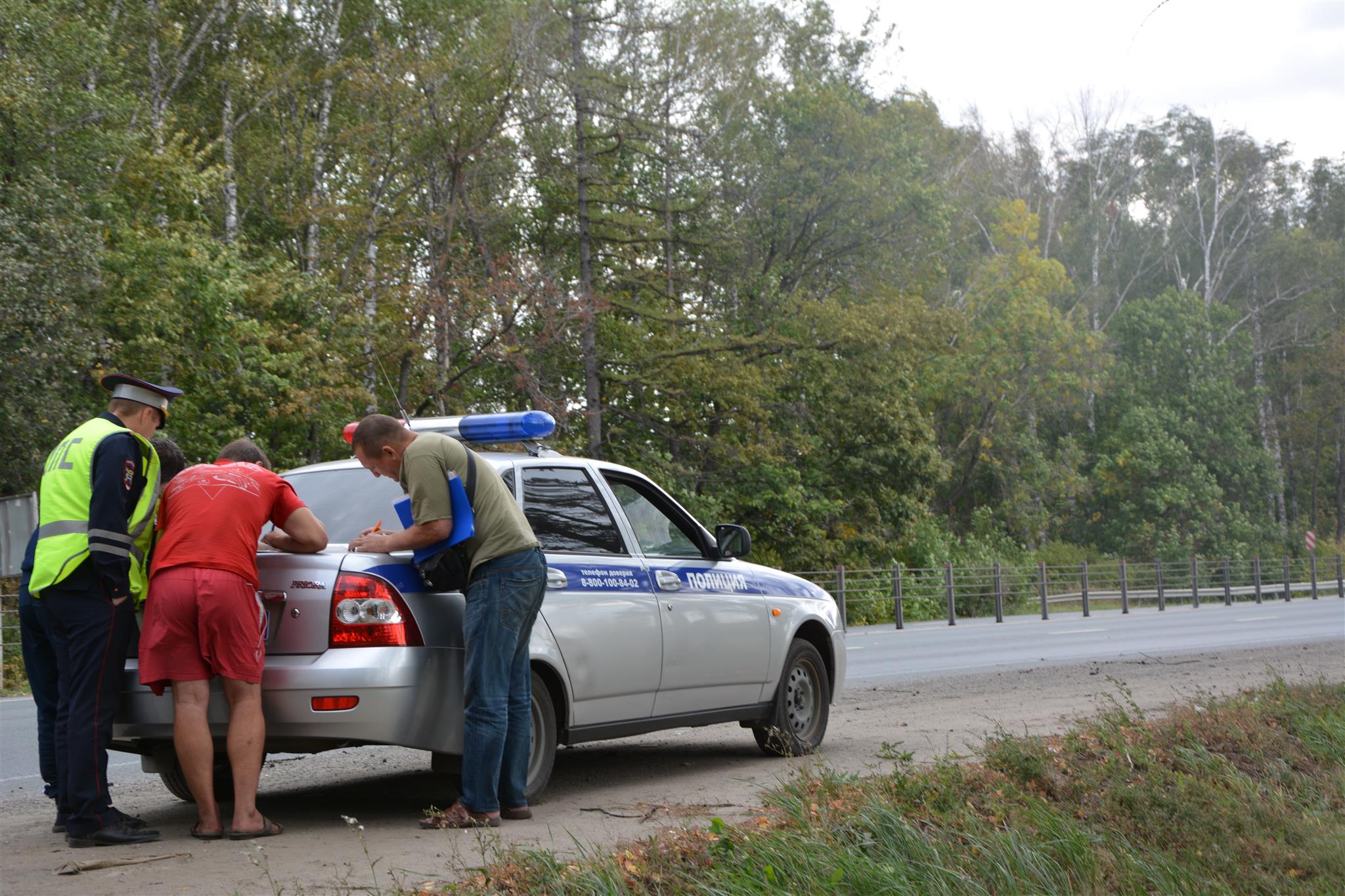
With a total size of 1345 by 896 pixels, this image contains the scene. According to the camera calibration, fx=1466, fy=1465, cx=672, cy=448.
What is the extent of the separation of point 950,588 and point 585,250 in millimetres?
10371

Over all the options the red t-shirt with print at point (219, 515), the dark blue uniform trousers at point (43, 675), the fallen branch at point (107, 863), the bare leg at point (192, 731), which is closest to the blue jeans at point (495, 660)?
the red t-shirt with print at point (219, 515)

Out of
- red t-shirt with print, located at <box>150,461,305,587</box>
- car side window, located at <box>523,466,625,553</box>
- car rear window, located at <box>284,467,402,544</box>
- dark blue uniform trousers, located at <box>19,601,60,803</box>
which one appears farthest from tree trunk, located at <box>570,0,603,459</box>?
red t-shirt with print, located at <box>150,461,305,587</box>

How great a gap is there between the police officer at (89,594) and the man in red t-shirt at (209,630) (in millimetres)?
160

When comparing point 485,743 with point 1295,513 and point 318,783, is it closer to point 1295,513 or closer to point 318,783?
point 318,783

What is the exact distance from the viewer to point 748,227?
38094 millimetres

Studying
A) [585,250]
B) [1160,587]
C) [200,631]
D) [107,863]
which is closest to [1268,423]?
[1160,587]

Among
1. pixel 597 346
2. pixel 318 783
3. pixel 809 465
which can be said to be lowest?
pixel 318 783

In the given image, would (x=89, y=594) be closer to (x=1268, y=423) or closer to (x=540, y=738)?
(x=540, y=738)

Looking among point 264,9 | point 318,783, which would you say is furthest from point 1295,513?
point 318,783

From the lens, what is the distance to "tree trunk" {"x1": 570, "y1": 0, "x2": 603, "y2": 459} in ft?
90.3

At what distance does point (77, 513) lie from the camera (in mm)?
6051

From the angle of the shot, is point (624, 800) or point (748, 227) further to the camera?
point (748, 227)

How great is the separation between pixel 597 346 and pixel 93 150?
35.8 feet

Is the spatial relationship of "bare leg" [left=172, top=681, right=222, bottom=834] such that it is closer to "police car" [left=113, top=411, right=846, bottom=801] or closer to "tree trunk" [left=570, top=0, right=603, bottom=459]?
"police car" [left=113, top=411, right=846, bottom=801]
